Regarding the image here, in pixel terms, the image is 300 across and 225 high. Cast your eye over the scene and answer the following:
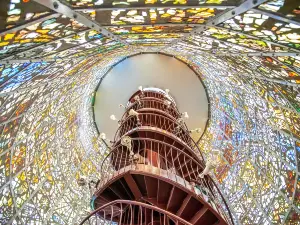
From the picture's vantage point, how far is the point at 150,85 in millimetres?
24016

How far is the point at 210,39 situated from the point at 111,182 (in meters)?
5.15

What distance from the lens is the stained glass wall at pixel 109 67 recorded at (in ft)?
21.1

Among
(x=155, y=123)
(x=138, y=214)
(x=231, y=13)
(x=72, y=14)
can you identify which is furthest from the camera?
(x=155, y=123)

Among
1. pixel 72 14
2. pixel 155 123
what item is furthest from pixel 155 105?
pixel 72 14

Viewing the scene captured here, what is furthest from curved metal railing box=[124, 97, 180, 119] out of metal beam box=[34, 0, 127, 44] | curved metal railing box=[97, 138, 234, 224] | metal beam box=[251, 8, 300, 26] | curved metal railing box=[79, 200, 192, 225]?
metal beam box=[251, 8, 300, 26]

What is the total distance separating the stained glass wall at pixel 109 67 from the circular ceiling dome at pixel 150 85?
0.88 meters

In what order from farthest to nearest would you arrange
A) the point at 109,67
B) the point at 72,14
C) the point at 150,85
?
the point at 150,85 < the point at 109,67 < the point at 72,14

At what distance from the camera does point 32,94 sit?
493 inches

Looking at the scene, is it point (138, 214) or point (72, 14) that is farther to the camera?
point (138, 214)

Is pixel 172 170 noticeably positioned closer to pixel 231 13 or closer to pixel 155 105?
pixel 231 13

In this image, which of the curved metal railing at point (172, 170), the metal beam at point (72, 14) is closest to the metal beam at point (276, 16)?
the metal beam at point (72, 14)

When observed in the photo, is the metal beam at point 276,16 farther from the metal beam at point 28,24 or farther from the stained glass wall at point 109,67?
the metal beam at point 28,24

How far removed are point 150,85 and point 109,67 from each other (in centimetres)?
363

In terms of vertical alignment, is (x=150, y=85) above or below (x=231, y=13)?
below
